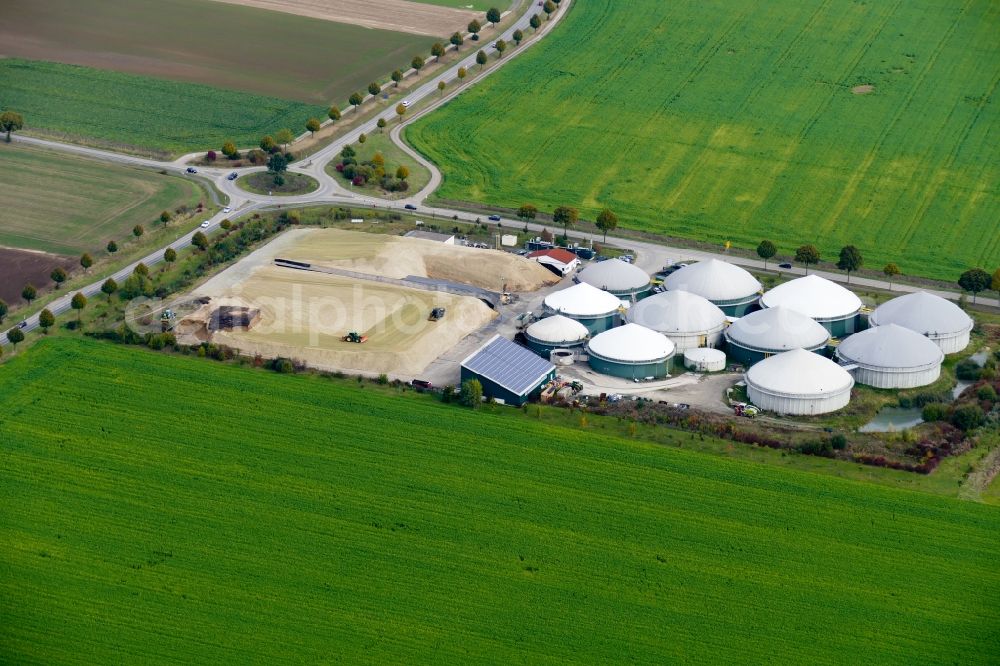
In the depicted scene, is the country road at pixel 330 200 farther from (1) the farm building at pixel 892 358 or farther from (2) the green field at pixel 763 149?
(1) the farm building at pixel 892 358

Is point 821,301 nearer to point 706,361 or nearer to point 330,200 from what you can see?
point 706,361

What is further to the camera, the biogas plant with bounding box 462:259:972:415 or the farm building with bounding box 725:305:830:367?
the farm building with bounding box 725:305:830:367

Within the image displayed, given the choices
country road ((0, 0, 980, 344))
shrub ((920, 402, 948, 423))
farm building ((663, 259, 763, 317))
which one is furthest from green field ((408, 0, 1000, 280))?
shrub ((920, 402, 948, 423))

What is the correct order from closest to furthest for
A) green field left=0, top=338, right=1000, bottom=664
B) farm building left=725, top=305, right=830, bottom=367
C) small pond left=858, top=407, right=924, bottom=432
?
green field left=0, top=338, right=1000, bottom=664, small pond left=858, top=407, right=924, bottom=432, farm building left=725, top=305, right=830, bottom=367

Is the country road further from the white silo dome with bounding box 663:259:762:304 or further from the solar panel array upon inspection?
the solar panel array

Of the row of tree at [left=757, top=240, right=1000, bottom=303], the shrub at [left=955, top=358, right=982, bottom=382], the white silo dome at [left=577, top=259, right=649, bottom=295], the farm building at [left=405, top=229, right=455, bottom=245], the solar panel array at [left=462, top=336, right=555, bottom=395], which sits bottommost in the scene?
the solar panel array at [left=462, top=336, right=555, bottom=395]

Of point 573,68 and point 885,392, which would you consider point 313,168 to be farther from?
point 885,392
